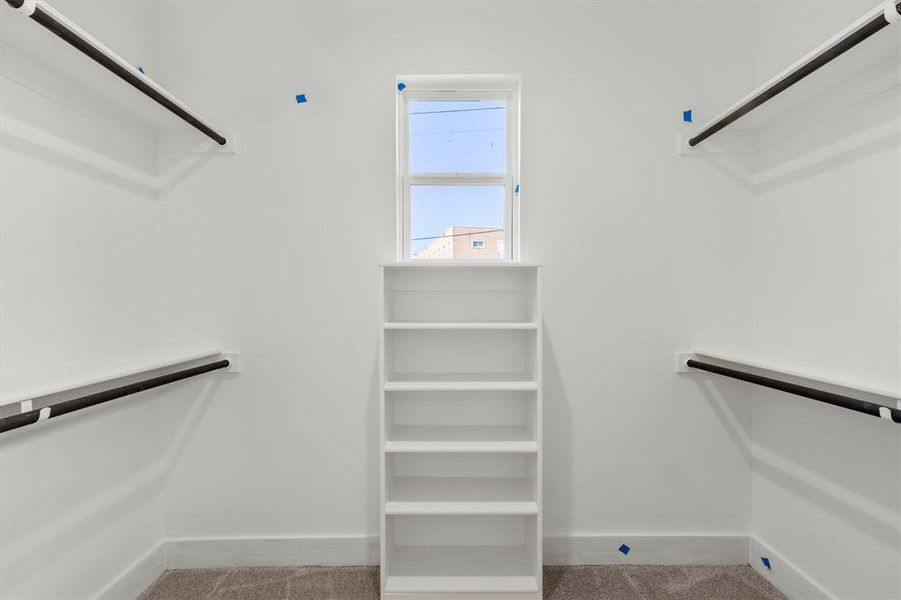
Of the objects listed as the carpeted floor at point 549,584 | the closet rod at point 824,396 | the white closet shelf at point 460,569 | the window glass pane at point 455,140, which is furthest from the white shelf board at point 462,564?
the window glass pane at point 455,140

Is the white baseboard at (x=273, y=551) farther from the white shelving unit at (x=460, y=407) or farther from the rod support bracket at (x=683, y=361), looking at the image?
the rod support bracket at (x=683, y=361)

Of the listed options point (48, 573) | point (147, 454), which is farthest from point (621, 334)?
point (48, 573)

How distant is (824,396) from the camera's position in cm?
136

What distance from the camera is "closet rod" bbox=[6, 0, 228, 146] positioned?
42.5 inches

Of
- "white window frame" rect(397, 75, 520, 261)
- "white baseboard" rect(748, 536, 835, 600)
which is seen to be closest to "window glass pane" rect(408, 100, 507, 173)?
"white window frame" rect(397, 75, 520, 261)

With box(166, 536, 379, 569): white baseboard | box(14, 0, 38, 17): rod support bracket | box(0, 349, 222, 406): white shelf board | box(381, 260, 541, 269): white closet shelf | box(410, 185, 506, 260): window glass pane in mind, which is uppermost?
box(14, 0, 38, 17): rod support bracket

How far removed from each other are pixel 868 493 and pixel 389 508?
64.7 inches

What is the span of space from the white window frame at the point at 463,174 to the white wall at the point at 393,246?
8 centimetres

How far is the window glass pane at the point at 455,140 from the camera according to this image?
2150 mm

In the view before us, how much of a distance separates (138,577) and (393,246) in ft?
5.64

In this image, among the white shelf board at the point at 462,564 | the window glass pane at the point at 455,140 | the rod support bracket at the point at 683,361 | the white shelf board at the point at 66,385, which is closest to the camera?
the white shelf board at the point at 66,385

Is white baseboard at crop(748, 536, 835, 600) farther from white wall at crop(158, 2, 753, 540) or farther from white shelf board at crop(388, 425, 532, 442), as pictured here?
white shelf board at crop(388, 425, 532, 442)

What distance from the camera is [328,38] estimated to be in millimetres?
2045

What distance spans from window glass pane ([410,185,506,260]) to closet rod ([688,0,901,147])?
98 centimetres
